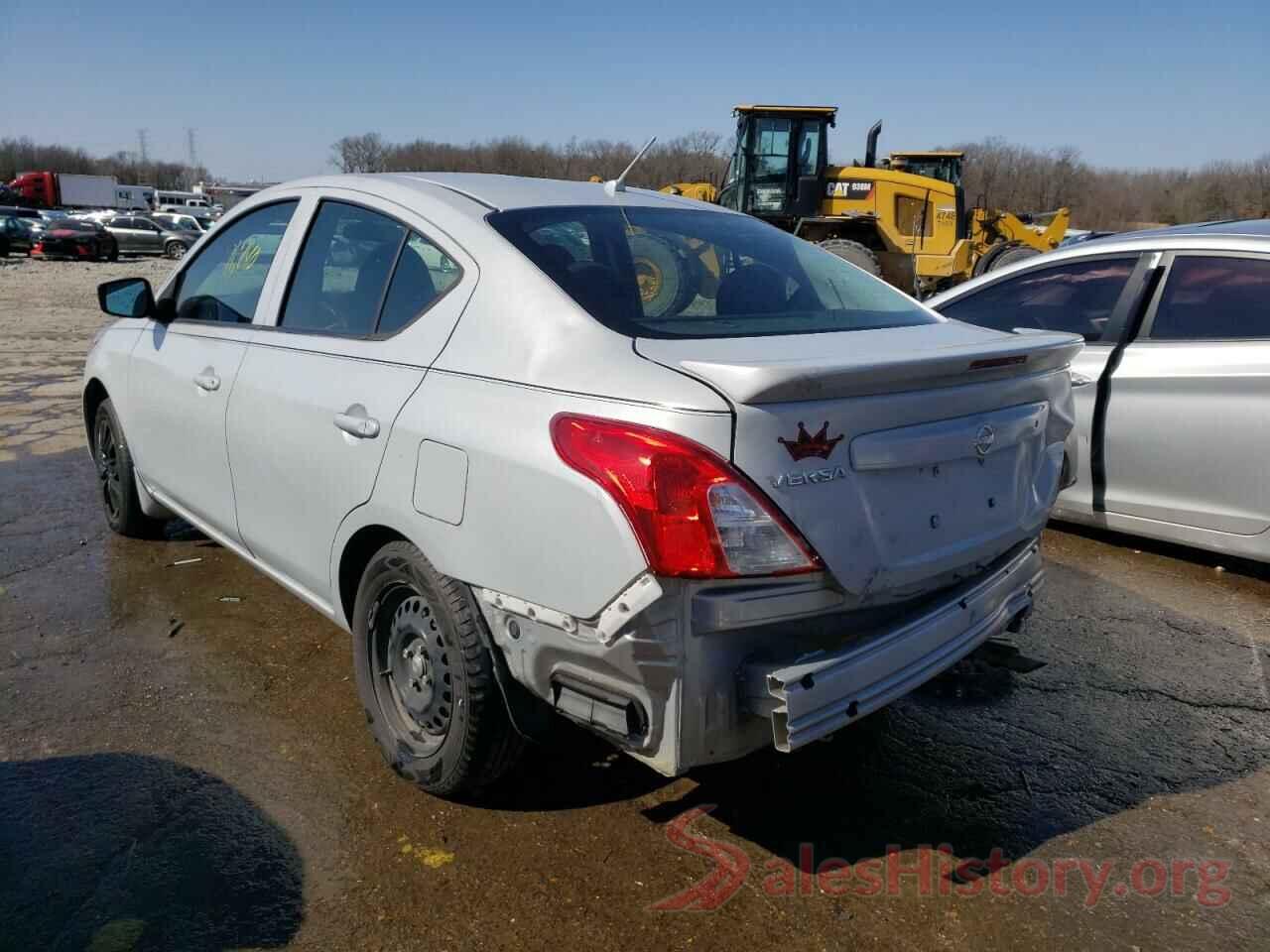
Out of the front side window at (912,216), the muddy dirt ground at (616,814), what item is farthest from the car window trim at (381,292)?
the front side window at (912,216)

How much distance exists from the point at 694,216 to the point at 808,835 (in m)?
1.96

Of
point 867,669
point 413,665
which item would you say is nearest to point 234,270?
point 413,665

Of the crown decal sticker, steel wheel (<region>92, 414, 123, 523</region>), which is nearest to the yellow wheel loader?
steel wheel (<region>92, 414, 123, 523</region>)

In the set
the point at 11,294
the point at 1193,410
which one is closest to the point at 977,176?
the point at 11,294

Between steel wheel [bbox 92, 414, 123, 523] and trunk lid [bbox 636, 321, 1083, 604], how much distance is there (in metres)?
3.50

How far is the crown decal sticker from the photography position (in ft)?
6.65

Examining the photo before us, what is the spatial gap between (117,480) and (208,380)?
1.54 m

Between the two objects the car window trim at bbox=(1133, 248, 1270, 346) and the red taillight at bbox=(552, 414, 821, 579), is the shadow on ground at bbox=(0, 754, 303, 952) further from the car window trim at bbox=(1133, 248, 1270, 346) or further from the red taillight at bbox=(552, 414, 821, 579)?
the car window trim at bbox=(1133, 248, 1270, 346)

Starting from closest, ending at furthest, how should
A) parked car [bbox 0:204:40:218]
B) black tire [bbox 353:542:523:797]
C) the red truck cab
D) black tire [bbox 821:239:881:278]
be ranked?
1. black tire [bbox 353:542:523:797]
2. black tire [bbox 821:239:881:278]
3. parked car [bbox 0:204:40:218]
4. the red truck cab

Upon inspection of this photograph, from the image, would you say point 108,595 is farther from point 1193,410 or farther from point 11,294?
point 11,294

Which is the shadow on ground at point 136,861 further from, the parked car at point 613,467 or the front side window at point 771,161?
the front side window at point 771,161

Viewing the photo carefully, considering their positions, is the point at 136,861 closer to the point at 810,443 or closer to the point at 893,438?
the point at 810,443

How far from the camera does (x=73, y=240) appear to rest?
28.8 m

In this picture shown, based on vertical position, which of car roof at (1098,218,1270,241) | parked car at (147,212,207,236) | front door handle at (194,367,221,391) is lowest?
parked car at (147,212,207,236)
